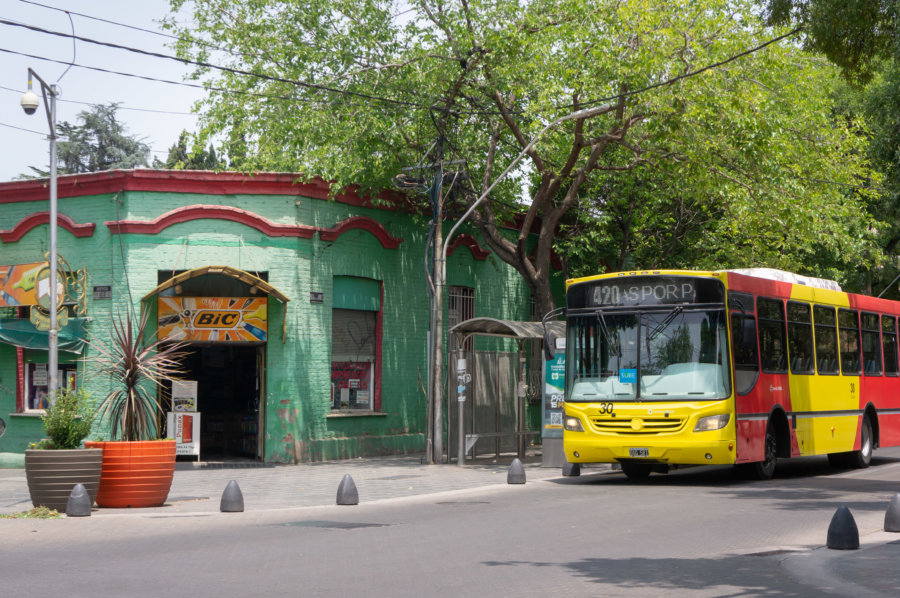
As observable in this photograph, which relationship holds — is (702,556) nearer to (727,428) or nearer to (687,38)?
(727,428)

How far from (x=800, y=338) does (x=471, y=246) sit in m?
11.3

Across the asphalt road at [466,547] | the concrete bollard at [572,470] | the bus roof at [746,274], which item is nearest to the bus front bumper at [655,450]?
the asphalt road at [466,547]

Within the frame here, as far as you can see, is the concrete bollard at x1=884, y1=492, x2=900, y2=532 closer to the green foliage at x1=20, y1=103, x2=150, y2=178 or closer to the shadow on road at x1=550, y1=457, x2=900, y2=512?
the shadow on road at x1=550, y1=457, x2=900, y2=512

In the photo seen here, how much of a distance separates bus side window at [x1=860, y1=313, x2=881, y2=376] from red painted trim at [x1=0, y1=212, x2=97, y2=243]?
1581cm

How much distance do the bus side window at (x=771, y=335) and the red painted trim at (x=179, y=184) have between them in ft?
32.3

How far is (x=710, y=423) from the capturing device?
52.6ft

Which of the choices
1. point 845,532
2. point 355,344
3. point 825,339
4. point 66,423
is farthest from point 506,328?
point 845,532

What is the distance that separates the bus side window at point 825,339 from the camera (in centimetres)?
1962

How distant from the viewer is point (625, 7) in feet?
68.5

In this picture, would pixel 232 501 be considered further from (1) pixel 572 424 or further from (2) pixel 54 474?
(1) pixel 572 424

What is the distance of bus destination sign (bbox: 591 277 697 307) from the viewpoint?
16.8m

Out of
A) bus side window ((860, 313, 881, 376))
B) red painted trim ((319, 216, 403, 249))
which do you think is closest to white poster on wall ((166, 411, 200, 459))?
red painted trim ((319, 216, 403, 249))

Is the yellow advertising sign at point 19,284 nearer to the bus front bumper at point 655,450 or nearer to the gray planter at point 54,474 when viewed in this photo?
the gray planter at point 54,474

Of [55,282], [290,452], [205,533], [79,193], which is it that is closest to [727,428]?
[205,533]
